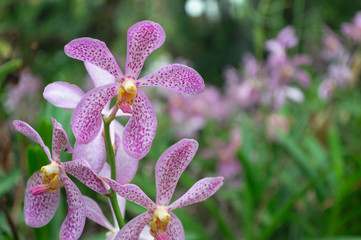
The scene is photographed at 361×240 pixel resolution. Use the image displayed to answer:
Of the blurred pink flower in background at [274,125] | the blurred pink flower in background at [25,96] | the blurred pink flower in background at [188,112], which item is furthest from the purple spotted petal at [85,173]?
the blurred pink flower in background at [188,112]

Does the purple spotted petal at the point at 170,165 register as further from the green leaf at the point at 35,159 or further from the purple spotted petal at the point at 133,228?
the green leaf at the point at 35,159

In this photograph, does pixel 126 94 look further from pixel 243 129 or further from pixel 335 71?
pixel 335 71

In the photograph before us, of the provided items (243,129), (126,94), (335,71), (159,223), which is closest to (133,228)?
(159,223)

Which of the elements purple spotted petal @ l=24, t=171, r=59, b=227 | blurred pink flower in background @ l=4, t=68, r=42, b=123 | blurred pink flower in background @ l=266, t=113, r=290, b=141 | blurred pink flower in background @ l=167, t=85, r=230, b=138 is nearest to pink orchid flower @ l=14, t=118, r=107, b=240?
purple spotted petal @ l=24, t=171, r=59, b=227

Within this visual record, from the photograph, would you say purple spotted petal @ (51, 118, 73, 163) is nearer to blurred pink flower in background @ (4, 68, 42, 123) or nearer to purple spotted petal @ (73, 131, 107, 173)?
purple spotted petal @ (73, 131, 107, 173)

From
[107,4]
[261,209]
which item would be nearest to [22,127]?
[261,209]

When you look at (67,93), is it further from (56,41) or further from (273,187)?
(56,41)
